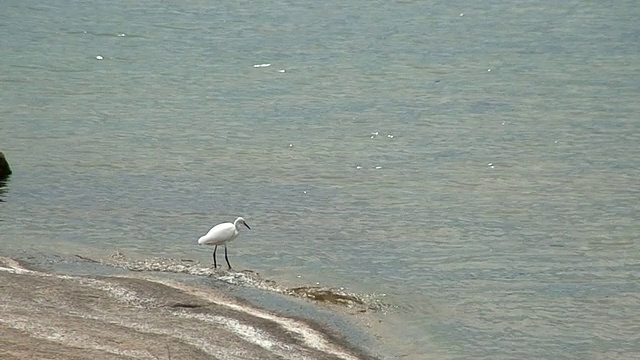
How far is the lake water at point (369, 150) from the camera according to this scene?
1914cm

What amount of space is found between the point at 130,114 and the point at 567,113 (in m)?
9.60

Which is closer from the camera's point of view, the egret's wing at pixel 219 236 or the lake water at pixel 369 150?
the egret's wing at pixel 219 236

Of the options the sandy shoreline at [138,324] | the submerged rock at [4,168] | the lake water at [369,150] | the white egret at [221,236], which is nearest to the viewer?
the sandy shoreline at [138,324]

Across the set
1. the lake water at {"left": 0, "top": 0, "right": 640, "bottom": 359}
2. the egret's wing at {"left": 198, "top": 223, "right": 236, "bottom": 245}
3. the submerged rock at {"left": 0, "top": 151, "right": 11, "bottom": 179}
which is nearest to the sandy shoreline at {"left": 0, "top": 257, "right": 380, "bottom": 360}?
the egret's wing at {"left": 198, "top": 223, "right": 236, "bottom": 245}

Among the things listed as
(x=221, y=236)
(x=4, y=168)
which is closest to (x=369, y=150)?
(x=4, y=168)

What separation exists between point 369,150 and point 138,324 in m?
12.4

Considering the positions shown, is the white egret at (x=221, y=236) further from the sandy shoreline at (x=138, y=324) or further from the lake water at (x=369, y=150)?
the sandy shoreline at (x=138, y=324)

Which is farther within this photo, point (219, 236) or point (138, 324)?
point (219, 236)

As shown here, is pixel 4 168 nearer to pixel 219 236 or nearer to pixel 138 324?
pixel 219 236

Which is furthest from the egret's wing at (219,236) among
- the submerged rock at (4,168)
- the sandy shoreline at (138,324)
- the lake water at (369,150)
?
the submerged rock at (4,168)

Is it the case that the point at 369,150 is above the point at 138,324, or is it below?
below

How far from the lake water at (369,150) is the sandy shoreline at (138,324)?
6.14 feet

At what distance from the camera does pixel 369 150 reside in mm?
26672

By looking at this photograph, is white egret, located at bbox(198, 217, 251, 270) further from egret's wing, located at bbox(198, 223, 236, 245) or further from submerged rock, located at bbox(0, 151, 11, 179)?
submerged rock, located at bbox(0, 151, 11, 179)
